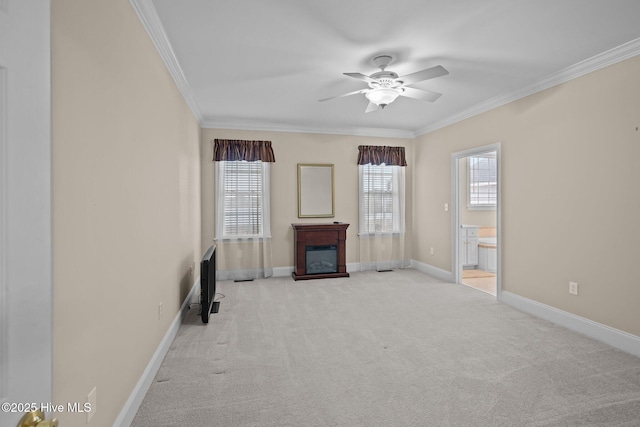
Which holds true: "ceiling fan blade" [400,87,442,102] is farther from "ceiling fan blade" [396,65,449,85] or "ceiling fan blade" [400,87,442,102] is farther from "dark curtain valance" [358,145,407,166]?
"dark curtain valance" [358,145,407,166]

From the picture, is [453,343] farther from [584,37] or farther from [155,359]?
[584,37]

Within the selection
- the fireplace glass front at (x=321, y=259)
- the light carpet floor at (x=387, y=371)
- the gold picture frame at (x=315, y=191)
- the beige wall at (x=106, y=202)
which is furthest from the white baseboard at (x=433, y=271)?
the beige wall at (x=106, y=202)

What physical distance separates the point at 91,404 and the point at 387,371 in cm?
193

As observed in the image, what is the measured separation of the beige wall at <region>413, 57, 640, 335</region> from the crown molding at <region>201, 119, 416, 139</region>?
1.84 metres

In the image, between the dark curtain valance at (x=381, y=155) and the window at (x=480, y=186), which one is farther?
the window at (x=480, y=186)

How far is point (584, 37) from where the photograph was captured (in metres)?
2.75

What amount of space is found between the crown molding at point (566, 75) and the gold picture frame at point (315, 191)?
93.0 inches

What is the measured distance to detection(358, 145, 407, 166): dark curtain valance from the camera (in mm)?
6133

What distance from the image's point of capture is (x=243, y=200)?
5.69 m

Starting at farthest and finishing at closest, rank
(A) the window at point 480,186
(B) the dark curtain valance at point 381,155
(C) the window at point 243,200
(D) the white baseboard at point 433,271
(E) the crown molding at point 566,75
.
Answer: (A) the window at point 480,186
(B) the dark curtain valance at point 381,155
(C) the window at point 243,200
(D) the white baseboard at point 433,271
(E) the crown molding at point 566,75

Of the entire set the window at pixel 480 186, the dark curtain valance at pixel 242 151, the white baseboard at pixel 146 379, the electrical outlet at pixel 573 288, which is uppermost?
the dark curtain valance at pixel 242 151

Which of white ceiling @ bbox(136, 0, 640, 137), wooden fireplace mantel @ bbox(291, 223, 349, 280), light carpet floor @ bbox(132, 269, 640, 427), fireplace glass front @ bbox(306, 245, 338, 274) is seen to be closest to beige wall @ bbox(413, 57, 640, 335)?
white ceiling @ bbox(136, 0, 640, 137)

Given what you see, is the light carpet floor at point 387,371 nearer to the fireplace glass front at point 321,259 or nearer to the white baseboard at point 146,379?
the white baseboard at point 146,379

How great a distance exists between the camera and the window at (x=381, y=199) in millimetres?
6215
